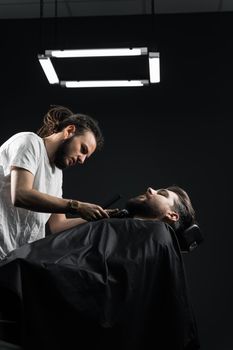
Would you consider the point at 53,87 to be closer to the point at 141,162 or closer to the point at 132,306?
the point at 141,162

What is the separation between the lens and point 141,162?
17.4 feet

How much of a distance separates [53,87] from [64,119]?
2487 millimetres

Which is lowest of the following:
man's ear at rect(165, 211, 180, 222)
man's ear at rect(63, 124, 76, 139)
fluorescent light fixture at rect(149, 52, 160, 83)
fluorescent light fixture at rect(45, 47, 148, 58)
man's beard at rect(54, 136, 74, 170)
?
man's ear at rect(165, 211, 180, 222)

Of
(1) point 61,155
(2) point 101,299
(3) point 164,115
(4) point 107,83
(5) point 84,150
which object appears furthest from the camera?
(3) point 164,115

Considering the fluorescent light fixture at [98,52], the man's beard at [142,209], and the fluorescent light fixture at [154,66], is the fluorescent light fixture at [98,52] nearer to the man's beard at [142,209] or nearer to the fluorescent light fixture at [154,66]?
the fluorescent light fixture at [154,66]

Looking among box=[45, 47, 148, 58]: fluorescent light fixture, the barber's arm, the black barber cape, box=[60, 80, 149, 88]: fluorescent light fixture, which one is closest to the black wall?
box=[60, 80, 149, 88]: fluorescent light fixture

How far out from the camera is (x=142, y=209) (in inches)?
103

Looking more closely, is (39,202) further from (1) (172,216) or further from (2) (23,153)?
(1) (172,216)

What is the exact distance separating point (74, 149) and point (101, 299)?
117 centimetres

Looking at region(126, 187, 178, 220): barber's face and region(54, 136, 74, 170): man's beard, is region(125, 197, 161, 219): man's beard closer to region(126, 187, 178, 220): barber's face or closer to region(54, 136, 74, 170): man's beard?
region(126, 187, 178, 220): barber's face

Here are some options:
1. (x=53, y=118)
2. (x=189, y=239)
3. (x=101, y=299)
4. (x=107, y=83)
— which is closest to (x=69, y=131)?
(x=53, y=118)

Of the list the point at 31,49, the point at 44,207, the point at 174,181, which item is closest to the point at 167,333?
the point at 44,207

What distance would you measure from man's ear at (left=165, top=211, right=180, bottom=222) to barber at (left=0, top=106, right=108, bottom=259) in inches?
12.6

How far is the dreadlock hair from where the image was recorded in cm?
Result: 299
